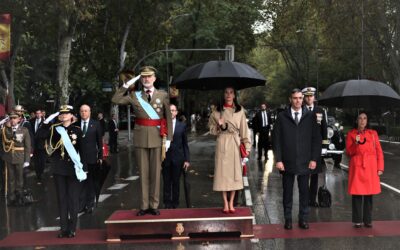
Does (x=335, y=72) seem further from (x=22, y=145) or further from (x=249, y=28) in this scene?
(x=22, y=145)

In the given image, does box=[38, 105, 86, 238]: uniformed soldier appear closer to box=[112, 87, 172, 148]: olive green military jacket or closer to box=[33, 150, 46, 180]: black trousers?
box=[112, 87, 172, 148]: olive green military jacket

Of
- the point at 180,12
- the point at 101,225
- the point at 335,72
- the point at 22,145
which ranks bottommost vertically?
the point at 101,225

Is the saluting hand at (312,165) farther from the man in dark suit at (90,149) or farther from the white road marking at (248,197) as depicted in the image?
the man in dark suit at (90,149)

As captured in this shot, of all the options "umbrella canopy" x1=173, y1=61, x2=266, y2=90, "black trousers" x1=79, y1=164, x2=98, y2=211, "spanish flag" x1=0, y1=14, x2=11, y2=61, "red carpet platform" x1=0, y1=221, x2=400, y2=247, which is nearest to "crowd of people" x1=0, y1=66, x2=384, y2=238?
"red carpet platform" x1=0, y1=221, x2=400, y2=247

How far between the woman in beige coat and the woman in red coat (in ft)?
5.43

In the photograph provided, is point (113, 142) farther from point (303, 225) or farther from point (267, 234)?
point (267, 234)

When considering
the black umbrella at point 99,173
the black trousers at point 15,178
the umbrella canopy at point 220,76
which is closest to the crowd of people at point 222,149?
the umbrella canopy at point 220,76

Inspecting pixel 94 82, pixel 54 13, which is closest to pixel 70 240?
pixel 54 13

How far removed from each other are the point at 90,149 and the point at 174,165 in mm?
1518

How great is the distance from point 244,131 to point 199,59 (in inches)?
1429

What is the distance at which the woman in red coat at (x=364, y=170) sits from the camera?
314 inches

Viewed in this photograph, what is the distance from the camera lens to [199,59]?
4384cm

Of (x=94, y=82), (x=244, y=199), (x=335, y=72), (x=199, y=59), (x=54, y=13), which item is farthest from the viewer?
(x=335, y=72)

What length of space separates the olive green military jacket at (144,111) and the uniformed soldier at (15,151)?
14.1 ft
